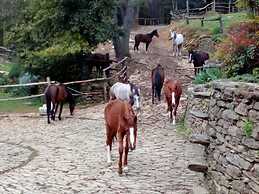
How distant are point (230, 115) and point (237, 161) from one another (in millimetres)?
701

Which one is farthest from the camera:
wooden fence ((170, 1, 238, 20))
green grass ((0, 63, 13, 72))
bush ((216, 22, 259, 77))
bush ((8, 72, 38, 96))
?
Answer: wooden fence ((170, 1, 238, 20))

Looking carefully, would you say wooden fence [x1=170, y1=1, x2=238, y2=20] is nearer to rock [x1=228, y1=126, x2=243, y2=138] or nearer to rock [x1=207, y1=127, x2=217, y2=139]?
rock [x1=207, y1=127, x2=217, y2=139]

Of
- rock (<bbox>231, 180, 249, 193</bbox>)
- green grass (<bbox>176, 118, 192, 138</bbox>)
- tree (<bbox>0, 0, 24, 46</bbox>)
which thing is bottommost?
green grass (<bbox>176, 118, 192, 138</bbox>)

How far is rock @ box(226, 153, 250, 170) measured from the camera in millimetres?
6375

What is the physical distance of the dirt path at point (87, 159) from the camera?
901 centimetres

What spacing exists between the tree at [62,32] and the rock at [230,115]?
15.2m

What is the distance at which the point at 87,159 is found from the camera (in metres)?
11.3

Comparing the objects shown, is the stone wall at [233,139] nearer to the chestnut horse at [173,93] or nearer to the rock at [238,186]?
the rock at [238,186]

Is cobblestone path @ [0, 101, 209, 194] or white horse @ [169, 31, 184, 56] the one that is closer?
cobblestone path @ [0, 101, 209, 194]

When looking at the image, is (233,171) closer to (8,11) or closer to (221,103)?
(221,103)

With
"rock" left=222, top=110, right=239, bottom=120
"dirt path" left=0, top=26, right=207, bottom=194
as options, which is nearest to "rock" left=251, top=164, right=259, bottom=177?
"rock" left=222, top=110, right=239, bottom=120

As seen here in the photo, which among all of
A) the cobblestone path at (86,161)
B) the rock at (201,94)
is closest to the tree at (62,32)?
the cobblestone path at (86,161)

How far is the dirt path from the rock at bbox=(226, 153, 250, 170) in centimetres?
107

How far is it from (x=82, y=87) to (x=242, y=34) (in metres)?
15.0
